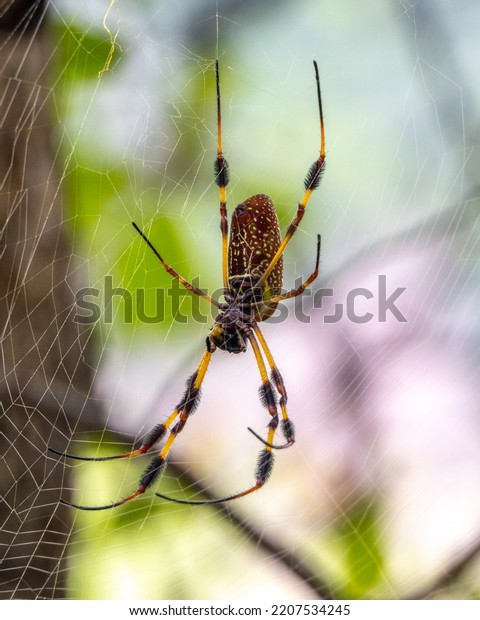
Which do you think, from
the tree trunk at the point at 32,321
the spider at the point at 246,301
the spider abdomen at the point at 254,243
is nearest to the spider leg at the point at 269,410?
the spider at the point at 246,301

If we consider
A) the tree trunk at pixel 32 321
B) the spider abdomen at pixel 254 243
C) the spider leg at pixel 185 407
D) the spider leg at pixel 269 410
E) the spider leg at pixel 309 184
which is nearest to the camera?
the tree trunk at pixel 32 321

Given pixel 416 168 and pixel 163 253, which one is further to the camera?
pixel 416 168

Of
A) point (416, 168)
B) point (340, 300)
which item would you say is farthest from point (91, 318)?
point (416, 168)

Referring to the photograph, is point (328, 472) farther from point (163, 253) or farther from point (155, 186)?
point (155, 186)

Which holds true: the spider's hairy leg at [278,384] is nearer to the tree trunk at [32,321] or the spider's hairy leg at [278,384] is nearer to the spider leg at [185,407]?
the spider leg at [185,407]

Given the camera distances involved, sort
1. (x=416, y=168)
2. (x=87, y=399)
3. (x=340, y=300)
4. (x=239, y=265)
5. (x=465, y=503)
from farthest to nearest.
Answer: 1. (x=416, y=168)
2. (x=465, y=503)
3. (x=340, y=300)
4. (x=239, y=265)
5. (x=87, y=399)

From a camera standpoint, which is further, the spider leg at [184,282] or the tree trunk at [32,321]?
the spider leg at [184,282]
